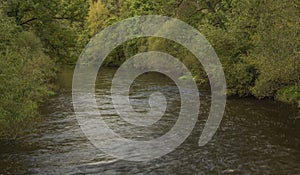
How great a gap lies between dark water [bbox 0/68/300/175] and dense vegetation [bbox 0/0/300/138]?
5.46ft

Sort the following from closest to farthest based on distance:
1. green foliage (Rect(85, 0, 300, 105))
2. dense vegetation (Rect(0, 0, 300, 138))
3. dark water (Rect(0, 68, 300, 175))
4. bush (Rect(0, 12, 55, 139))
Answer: dark water (Rect(0, 68, 300, 175))
bush (Rect(0, 12, 55, 139))
dense vegetation (Rect(0, 0, 300, 138))
green foliage (Rect(85, 0, 300, 105))

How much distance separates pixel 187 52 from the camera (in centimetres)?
3853

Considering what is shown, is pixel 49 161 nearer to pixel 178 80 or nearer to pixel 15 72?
pixel 15 72

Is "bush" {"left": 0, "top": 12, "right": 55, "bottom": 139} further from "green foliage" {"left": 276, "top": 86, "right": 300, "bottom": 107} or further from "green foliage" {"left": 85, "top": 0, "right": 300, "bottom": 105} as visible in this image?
"green foliage" {"left": 276, "top": 86, "right": 300, "bottom": 107}

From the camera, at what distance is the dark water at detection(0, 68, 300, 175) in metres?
14.1

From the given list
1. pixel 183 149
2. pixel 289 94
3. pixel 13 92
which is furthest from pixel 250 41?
pixel 13 92

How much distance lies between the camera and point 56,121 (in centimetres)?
2208

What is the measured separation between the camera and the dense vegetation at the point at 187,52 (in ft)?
53.6

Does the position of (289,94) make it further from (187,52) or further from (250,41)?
(187,52)

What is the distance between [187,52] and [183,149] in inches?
902

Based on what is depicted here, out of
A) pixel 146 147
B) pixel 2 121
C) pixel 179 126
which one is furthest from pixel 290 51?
pixel 2 121

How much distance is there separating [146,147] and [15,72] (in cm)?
670

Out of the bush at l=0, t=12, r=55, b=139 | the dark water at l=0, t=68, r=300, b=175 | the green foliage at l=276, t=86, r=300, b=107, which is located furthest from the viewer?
the green foliage at l=276, t=86, r=300, b=107

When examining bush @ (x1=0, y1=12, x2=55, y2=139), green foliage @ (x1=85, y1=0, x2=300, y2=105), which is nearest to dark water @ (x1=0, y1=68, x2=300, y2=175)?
bush @ (x1=0, y1=12, x2=55, y2=139)
